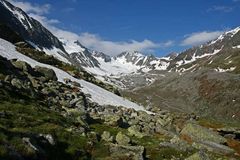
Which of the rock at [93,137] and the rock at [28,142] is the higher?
the rock at [93,137]

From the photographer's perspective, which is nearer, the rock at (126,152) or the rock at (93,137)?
the rock at (126,152)

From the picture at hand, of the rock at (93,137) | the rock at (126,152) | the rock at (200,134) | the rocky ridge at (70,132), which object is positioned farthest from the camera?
the rock at (200,134)

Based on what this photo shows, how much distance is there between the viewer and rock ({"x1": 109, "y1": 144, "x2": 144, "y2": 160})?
104 feet

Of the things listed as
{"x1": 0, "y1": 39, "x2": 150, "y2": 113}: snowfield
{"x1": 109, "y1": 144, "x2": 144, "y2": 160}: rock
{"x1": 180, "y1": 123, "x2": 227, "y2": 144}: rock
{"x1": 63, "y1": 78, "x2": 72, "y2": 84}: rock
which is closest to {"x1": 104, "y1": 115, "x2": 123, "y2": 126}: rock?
{"x1": 180, "y1": 123, "x2": 227, "y2": 144}: rock

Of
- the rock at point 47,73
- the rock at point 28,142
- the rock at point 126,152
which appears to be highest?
the rock at point 47,73

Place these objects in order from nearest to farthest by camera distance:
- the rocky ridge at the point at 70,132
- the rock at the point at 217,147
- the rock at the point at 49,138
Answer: the rocky ridge at the point at 70,132 → the rock at the point at 49,138 → the rock at the point at 217,147

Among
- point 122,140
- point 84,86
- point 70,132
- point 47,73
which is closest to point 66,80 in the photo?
point 84,86

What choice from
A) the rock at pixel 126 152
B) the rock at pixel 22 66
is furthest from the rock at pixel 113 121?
the rock at pixel 126 152

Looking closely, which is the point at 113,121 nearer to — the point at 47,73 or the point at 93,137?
the point at 93,137

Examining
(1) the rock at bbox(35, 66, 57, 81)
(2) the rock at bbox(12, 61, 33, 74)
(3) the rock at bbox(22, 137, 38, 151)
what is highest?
(1) the rock at bbox(35, 66, 57, 81)

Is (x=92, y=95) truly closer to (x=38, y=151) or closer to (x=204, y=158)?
(x=204, y=158)

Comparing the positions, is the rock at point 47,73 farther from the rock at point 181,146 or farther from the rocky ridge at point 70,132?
the rock at point 181,146

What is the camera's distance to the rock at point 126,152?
31.6m

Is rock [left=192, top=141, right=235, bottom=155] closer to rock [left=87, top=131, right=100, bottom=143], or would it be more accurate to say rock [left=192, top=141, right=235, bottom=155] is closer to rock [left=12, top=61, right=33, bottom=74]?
rock [left=87, top=131, right=100, bottom=143]
